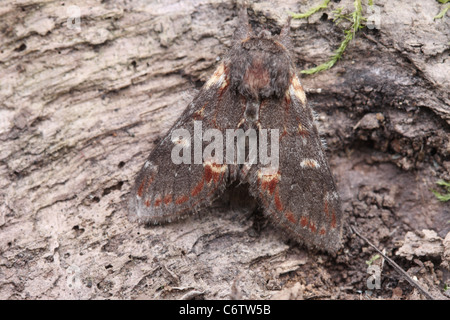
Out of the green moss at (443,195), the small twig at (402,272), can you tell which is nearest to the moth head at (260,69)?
the small twig at (402,272)

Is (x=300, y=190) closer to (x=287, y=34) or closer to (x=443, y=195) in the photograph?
(x=443, y=195)

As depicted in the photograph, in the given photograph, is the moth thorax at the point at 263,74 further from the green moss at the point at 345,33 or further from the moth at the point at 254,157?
the green moss at the point at 345,33

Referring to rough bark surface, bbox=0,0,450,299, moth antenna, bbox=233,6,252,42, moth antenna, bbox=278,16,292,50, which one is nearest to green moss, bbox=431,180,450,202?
rough bark surface, bbox=0,0,450,299

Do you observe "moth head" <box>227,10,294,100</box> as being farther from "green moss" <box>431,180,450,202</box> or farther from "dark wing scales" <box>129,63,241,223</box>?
"green moss" <box>431,180,450,202</box>

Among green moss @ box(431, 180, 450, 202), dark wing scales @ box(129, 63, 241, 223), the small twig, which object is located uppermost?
dark wing scales @ box(129, 63, 241, 223)

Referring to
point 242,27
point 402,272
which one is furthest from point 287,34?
point 402,272

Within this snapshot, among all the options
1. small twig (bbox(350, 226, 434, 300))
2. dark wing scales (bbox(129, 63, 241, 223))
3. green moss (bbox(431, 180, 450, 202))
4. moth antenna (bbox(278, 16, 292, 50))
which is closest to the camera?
small twig (bbox(350, 226, 434, 300))

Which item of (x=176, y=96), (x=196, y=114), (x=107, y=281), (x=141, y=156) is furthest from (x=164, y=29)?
(x=107, y=281)
